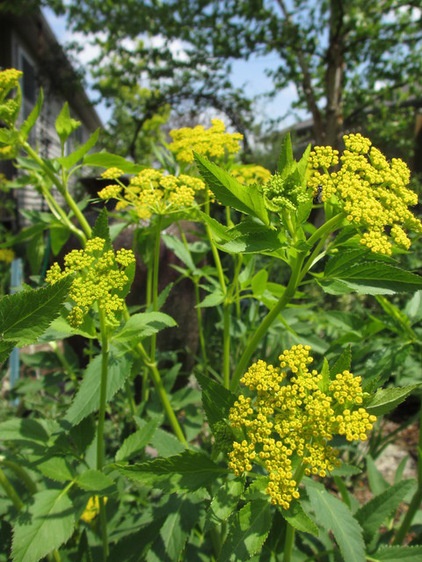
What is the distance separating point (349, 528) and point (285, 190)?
884mm

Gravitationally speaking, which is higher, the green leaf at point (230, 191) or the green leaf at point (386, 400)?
the green leaf at point (230, 191)

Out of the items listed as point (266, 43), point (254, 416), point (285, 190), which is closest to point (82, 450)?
point (254, 416)

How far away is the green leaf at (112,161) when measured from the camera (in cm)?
144

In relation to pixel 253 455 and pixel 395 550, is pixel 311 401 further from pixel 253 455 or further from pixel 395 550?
pixel 395 550

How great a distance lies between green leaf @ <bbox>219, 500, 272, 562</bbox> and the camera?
2.96ft

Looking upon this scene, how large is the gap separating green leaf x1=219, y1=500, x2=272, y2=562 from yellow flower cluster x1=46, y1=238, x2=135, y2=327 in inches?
19.9

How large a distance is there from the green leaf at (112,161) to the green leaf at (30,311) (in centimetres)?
69

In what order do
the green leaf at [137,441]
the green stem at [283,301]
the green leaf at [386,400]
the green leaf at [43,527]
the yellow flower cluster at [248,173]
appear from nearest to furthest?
1. the green leaf at [386,400]
2. the green stem at [283,301]
3. the green leaf at [43,527]
4. the green leaf at [137,441]
5. the yellow flower cluster at [248,173]

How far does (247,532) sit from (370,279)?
1.84 feet

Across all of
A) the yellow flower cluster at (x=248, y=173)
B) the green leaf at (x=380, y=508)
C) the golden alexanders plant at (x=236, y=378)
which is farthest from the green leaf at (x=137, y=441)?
the yellow flower cluster at (x=248, y=173)

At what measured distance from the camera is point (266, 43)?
8.27 m

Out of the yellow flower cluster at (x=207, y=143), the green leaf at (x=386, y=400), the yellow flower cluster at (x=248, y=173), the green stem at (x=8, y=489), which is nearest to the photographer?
the green leaf at (x=386, y=400)

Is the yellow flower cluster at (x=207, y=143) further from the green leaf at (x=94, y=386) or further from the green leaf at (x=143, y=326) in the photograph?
the green leaf at (x=94, y=386)

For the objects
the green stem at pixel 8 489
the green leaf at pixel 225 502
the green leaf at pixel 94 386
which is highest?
the green leaf at pixel 94 386
